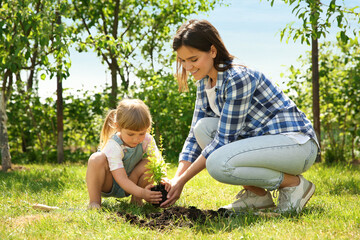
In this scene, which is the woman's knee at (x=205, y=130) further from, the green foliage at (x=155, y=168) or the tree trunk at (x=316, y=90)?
the tree trunk at (x=316, y=90)

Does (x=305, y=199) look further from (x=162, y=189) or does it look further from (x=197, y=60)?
(x=197, y=60)

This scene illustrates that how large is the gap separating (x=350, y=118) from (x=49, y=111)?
5.17 meters

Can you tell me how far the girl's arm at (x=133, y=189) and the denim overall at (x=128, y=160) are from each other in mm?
179

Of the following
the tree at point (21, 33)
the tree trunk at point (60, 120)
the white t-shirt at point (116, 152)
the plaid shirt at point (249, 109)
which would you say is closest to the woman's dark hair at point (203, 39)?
the plaid shirt at point (249, 109)

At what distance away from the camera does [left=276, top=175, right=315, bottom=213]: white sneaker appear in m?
2.99

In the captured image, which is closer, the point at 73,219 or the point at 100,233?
the point at 100,233

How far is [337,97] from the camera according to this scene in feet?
21.7

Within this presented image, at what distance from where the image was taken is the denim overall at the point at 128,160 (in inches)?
129

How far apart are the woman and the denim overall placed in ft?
1.38

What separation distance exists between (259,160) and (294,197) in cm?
42

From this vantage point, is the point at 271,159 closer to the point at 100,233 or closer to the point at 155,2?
the point at 100,233

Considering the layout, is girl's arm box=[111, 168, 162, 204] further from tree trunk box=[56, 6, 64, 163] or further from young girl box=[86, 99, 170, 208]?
tree trunk box=[56, 6, 64, 163]

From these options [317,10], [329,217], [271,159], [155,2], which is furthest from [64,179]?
[155,2]

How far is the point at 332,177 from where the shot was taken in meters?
4.59
